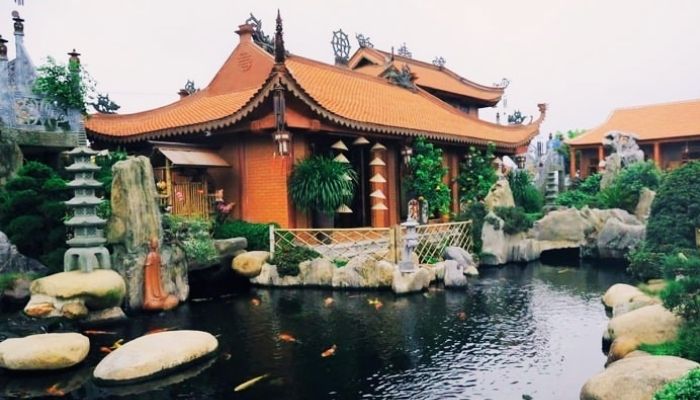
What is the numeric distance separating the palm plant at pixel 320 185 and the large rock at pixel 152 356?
640 centimetres

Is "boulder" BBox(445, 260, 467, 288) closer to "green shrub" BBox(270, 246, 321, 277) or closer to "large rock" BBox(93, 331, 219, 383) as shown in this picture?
"green shrub" BBox(270, 246, 321, 277)

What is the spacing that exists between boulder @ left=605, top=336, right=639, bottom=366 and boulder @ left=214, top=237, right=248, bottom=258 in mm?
8285

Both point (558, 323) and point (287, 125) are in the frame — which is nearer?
point (558, 323)

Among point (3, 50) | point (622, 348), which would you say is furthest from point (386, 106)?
point (622, 348)

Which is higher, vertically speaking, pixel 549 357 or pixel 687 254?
pixel 687 254

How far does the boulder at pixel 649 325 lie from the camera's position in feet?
22.2

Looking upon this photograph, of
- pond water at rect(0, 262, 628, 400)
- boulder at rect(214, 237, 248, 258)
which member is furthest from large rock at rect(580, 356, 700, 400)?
boulder at rect(214, 237, 248, 258)

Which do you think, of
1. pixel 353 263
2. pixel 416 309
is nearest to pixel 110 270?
pixel 353 263

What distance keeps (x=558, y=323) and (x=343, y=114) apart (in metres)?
7.87

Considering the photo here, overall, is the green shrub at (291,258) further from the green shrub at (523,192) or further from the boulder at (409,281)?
the green shrub at (523,192)

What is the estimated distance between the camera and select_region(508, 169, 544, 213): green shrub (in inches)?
877

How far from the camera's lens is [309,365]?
703 cm

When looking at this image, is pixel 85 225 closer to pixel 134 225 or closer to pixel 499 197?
pixel 134 225

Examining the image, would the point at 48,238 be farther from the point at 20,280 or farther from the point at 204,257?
the point at 204,257
